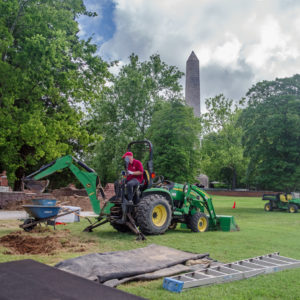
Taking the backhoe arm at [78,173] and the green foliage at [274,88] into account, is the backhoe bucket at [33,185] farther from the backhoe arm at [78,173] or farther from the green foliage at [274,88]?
the green foliage at [274,88]

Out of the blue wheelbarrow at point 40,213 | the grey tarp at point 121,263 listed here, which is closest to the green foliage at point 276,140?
the blue wheelbarrow at point 40,213

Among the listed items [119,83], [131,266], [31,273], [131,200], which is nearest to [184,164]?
[119,83]

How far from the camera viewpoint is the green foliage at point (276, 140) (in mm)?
26422

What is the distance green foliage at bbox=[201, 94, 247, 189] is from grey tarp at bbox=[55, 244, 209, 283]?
159 feet

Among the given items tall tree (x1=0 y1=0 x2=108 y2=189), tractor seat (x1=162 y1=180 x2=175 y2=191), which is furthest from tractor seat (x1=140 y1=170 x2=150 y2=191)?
tall tree (x1=0 y1=0 x2=108 y2=189)

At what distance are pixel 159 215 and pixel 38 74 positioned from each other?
9.85 m

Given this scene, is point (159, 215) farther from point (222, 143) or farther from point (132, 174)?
point (222, 143)

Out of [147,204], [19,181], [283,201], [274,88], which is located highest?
[274,88]

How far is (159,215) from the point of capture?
10664 millimetres

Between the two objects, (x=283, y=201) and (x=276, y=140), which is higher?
(x=276, y=140)

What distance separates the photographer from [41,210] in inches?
402

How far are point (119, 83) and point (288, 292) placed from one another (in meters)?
35.2

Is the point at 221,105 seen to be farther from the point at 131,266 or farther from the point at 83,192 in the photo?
the point at 131,266

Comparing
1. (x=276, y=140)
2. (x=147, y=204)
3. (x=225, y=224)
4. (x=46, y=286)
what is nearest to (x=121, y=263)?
(x=46, y=286)
